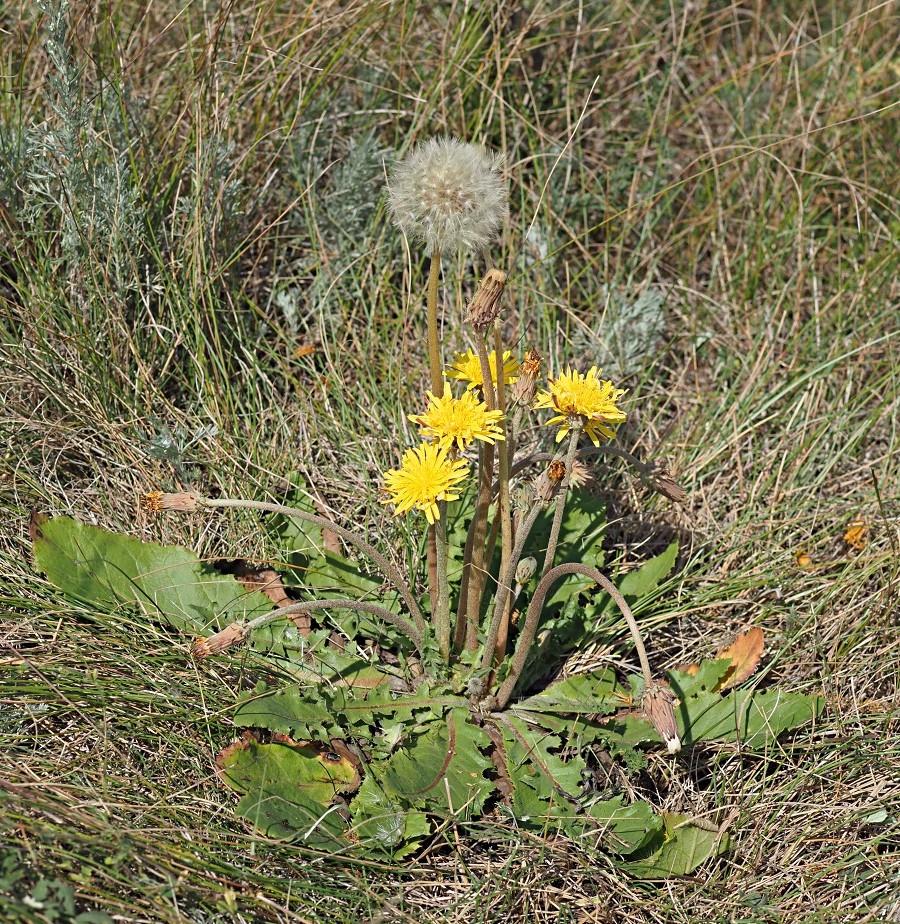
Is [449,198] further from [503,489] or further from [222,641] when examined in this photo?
[222,641]

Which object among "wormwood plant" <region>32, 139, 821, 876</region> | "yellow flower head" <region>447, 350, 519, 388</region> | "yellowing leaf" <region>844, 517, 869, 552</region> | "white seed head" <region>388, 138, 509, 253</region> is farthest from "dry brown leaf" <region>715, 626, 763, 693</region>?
"white seed head" <region>388, 138, 509, 253</region>

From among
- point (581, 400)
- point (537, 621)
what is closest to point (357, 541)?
point (537, 621)

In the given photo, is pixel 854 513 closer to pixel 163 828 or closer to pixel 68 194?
pixel 163 828

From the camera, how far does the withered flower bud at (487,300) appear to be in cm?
181

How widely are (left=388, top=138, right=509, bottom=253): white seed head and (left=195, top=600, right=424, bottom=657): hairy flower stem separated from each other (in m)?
0.77

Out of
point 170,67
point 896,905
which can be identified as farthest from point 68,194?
point 896,905

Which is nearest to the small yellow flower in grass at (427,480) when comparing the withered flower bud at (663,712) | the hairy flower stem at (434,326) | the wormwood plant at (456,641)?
the wormwood plant at (456,641)

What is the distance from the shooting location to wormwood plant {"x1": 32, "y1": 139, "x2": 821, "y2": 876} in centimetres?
199

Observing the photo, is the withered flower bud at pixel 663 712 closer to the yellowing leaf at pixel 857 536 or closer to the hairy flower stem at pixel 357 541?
the hairy flower stem at pixel 357 541

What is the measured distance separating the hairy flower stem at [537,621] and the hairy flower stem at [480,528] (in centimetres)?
13

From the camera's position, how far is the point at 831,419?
302 centimetres

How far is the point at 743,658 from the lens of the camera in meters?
2.44

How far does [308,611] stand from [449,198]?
0.94 m

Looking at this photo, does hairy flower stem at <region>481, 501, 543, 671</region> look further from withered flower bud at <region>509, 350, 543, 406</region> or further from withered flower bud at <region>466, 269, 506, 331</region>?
Answer: withered flower bud at <region>466, 269, 506, 331</region>
